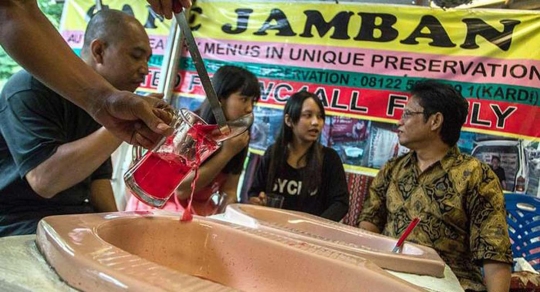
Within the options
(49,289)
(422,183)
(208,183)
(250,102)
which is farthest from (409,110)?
(49,289)

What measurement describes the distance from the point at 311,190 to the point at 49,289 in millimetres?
1858

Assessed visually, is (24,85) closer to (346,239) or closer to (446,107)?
(346,239)

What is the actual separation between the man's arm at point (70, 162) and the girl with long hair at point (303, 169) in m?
1.19

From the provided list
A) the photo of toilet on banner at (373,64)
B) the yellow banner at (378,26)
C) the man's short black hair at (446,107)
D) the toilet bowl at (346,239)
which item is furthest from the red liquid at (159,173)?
the yellow banner at (378,26)

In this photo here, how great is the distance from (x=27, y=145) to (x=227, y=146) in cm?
92

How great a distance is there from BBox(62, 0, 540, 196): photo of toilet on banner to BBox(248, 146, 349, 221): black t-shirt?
13.9 inches

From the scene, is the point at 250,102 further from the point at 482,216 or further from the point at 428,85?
the point at 482,216

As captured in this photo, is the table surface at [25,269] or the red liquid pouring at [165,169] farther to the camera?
the red liquid pouring at [165,169]

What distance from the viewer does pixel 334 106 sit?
9.26 ft

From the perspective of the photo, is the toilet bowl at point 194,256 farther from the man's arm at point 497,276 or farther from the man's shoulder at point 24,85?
the man's arm at point 497,276

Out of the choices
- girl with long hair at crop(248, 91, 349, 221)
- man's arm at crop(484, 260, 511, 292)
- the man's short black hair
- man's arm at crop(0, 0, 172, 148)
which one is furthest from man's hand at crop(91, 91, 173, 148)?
girl with long hair at crop(248, 91, 349, 221)

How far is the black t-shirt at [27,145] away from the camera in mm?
1276

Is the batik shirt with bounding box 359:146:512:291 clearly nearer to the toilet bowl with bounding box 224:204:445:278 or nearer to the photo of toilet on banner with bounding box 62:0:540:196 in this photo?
the toilet bowl with bounding box 224:204:445:278

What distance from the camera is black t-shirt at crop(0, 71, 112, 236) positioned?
1.28 meters
